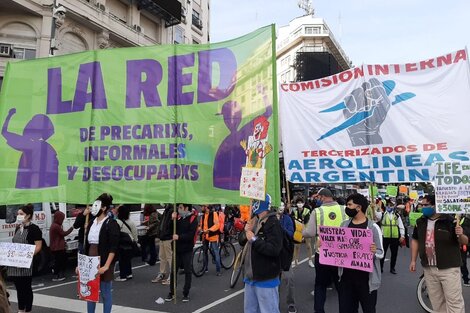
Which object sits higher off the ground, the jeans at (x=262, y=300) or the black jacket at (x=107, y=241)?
the black jacket at (x=107, y=241)

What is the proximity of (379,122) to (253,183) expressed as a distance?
2114mm

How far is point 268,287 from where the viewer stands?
4262 mm

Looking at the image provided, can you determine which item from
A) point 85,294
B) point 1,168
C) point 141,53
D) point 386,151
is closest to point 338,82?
point 386,151

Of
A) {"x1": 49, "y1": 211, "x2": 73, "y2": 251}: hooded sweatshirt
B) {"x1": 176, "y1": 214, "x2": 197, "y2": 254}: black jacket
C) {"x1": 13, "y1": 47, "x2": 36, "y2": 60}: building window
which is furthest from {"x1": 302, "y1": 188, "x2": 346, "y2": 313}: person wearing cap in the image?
{"x1": 13, "y1": 47, "x2": 36, "y2": 60}: building window

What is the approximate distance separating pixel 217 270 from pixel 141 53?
579 cm

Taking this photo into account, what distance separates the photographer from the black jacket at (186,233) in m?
7.50

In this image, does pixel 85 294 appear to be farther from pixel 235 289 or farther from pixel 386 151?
pixel 386 151

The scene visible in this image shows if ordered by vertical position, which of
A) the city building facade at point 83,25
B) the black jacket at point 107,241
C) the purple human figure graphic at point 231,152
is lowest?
the black jacket at point 107,241

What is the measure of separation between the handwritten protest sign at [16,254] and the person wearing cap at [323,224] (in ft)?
12.9

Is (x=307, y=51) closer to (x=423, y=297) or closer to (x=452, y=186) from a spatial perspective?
(x=423, y=297)

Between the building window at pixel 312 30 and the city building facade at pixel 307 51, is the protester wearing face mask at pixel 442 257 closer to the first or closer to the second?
the city building facade at pixel 307 51

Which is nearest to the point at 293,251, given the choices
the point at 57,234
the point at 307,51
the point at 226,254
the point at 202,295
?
the point at 202,295

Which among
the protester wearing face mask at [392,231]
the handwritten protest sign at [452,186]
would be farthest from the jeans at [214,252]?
the handwritten protest sign at [452,186]

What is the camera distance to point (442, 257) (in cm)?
495
